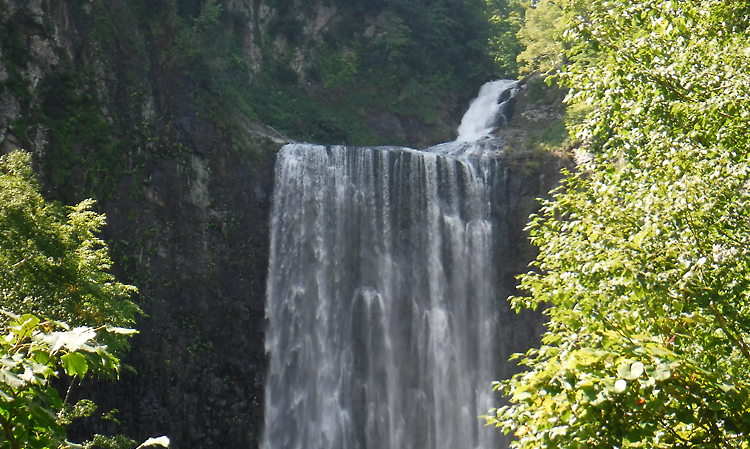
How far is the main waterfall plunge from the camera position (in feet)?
71.5

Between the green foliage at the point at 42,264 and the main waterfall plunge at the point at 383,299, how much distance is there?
37.8 feet

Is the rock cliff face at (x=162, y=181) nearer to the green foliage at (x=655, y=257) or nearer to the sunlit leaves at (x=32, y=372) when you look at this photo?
the green foliage at (x=655, y=257)

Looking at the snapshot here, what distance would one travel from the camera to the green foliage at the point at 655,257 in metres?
4.42

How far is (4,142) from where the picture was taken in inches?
683

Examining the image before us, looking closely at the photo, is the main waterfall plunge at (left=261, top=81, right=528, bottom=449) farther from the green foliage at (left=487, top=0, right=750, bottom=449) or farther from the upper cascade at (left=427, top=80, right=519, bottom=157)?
the green foliage at (left=487, top=0, right=750, bottom=449)

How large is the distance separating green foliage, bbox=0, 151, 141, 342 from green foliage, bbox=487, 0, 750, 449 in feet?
23.1

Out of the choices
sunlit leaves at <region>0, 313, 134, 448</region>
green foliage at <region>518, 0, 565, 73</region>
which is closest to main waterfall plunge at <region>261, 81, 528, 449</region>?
green foliage at <region>518, 0, 565, 73</region>

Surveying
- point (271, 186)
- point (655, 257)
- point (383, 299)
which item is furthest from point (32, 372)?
point (271, 186)

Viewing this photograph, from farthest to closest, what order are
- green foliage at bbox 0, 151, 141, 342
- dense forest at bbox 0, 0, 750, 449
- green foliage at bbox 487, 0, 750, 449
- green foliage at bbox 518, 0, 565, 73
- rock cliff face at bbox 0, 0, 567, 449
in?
1. green foliage at bbox 518, 0, 565, 73
2. rock cliff face at bbox 0, 0, 567, 449
3. green foliage at bbox 0, 151, 141, 342
4. dense forest at bbox 0, 0, 750, 449
5. green foliage at bbox 487, 0, 750, 449

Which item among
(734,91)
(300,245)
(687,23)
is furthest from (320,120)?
(734,91)

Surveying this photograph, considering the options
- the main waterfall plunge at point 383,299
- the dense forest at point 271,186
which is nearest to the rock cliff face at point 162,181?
the dense forest at point 271,186

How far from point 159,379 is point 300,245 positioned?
21.9 ft

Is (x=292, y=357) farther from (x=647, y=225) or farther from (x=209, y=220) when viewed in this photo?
(x=647, y=225)

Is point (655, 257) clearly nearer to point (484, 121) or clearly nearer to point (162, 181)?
point (162, 181)
